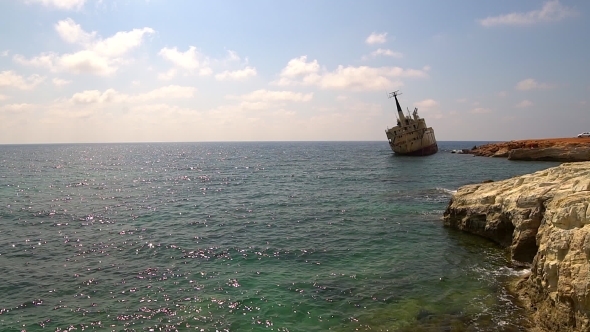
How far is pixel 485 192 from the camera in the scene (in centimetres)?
2273

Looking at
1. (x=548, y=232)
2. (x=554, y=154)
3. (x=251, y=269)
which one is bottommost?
(x=251, y=269)

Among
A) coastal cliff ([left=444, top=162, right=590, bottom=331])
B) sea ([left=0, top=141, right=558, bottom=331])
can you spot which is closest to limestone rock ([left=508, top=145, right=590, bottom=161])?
sea ([left=0, top=141, right=558, bottom=331])

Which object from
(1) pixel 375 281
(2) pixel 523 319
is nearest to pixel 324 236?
(1) pixel 375 281

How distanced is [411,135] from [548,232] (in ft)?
242

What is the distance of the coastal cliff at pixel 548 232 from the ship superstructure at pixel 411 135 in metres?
62.5

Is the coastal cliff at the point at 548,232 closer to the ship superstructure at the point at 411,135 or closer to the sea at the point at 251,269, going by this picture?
the sea at the point at 251,269

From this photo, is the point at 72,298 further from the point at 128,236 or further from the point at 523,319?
the point at 523,319

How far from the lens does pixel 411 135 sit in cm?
8319

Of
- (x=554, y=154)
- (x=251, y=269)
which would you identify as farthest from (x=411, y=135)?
(x=251, y=269)

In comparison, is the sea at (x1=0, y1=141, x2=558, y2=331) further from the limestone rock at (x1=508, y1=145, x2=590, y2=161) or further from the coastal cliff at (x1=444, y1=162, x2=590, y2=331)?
the limestone rock at (x1=508, y1=145, x2=590, y2=161)

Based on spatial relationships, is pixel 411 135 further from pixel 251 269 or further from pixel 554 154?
pixel 251 269

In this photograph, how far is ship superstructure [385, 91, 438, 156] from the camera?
82.6 metres

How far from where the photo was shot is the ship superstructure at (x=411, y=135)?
82.6 meters

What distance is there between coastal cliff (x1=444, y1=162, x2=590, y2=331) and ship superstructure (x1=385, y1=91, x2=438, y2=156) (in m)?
62.5
